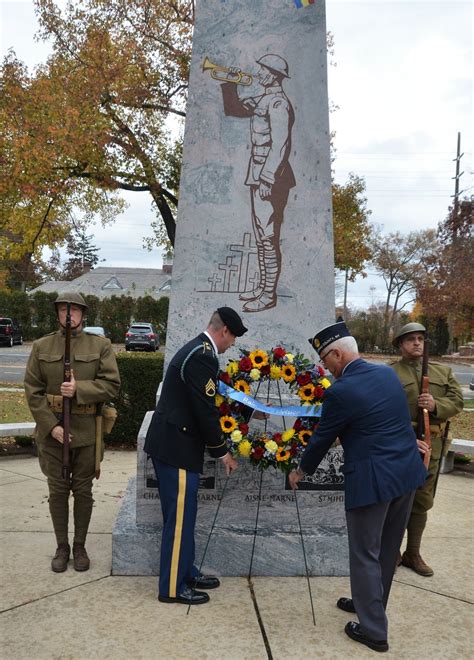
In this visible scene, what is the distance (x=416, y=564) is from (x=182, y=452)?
1944 mm

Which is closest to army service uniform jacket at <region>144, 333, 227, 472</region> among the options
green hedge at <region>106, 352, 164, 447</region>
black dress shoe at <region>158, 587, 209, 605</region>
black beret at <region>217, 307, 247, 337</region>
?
black beret at <region>217, 307, 247, 337</region>

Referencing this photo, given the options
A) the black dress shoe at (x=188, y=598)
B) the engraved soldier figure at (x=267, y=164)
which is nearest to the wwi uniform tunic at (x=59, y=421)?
the black dress shoe at (x=188, y=598)

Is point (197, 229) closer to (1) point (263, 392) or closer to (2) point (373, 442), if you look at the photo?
(1) point (263, 392)

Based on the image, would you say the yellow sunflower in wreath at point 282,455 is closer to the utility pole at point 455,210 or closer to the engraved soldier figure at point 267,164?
the engraved soldier figure at point 267,164

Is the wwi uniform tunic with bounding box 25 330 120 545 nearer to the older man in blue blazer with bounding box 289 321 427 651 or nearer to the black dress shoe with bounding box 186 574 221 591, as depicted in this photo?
the black dress shoe with bounding box 186 574 221 591

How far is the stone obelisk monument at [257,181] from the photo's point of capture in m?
4.34

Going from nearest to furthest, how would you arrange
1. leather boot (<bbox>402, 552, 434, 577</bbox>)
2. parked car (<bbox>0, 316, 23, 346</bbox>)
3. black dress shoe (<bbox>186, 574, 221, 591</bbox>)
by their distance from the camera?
black dress shoe (<bbox>186, 574, 221, 591</bbox>)
leather boot (<bbox>402, 552, 434, 577</bbox>)
parked car (<bbox>0, 316, 23, 346</bbox>)

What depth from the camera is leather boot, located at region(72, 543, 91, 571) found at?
3.76 metres

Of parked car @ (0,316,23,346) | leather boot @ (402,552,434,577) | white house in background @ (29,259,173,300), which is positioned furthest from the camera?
white house in background @ (29,259,173,300)

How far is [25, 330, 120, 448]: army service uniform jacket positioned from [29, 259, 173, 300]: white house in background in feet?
144

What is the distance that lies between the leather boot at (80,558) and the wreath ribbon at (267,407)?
4.85ft

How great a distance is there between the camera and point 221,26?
442cm

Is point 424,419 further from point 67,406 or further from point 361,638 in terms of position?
point 67,406

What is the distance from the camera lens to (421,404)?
12.8ft
